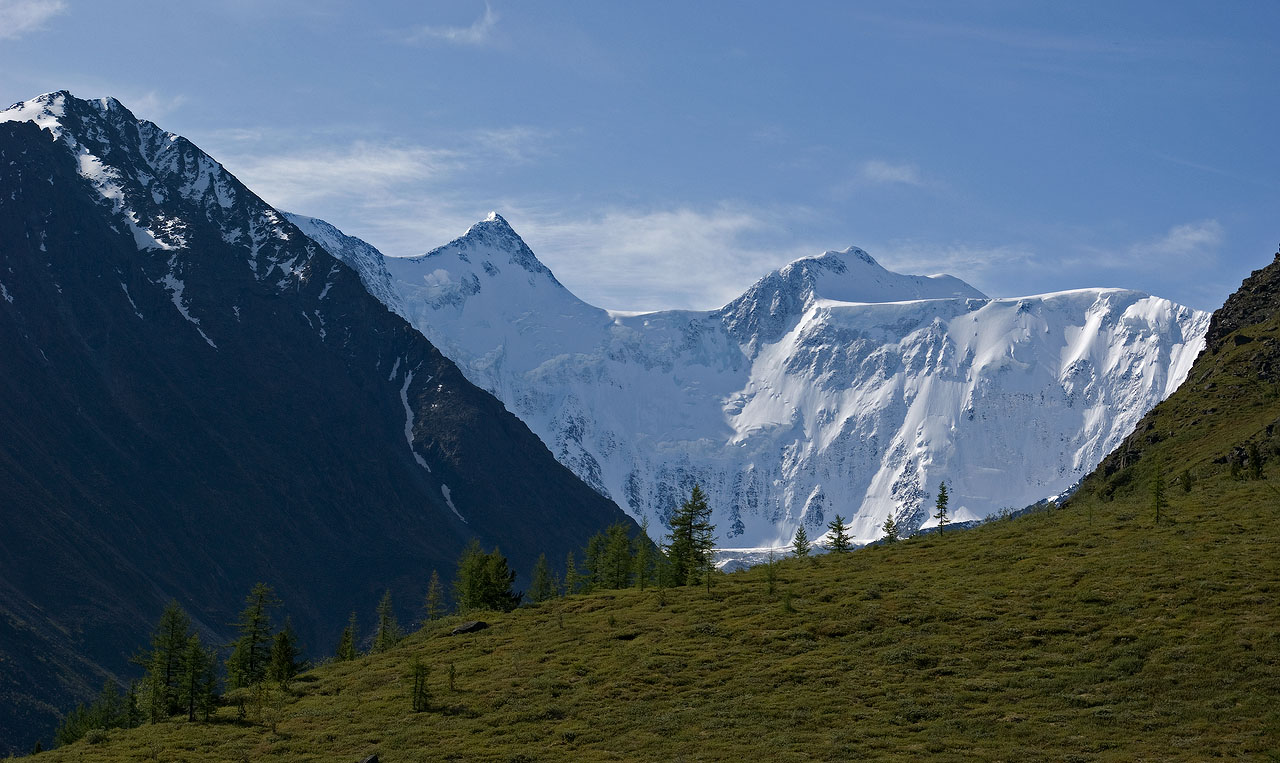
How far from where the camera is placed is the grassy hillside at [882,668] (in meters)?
57.0

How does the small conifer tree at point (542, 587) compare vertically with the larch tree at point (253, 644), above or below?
above

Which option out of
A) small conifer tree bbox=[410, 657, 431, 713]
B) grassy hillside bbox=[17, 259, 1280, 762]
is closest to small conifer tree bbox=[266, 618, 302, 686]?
grassy hillside bbox=[17, 259, 1280, 762]

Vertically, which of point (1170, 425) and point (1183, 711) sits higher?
point (1170, 425)

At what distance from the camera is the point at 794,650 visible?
2840 inches

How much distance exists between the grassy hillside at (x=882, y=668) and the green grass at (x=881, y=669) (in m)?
0.18

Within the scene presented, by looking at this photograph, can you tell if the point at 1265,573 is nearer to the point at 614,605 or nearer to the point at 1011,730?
the point at 1011,730

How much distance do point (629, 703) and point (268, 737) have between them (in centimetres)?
2135

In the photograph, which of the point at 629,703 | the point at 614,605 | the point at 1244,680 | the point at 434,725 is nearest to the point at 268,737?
the point at 434,725

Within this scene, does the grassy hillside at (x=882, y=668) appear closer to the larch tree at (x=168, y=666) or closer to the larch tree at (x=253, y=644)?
the larch tree at (x=168, y=666)

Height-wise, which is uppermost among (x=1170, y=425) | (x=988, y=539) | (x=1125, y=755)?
(x=1170, y=425)

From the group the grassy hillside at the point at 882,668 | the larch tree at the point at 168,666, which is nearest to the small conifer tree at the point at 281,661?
the grassy hillside at the point at 882,668

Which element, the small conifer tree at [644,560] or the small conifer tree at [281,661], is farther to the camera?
the small conifer tree at [644,560]

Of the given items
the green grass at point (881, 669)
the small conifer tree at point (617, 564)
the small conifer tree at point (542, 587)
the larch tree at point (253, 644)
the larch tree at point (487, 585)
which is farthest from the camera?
the small conifer tree at point (542, 587)

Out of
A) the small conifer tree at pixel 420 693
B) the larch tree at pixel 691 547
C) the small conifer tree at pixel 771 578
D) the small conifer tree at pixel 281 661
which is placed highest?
the larch tree at pixel 691 547
